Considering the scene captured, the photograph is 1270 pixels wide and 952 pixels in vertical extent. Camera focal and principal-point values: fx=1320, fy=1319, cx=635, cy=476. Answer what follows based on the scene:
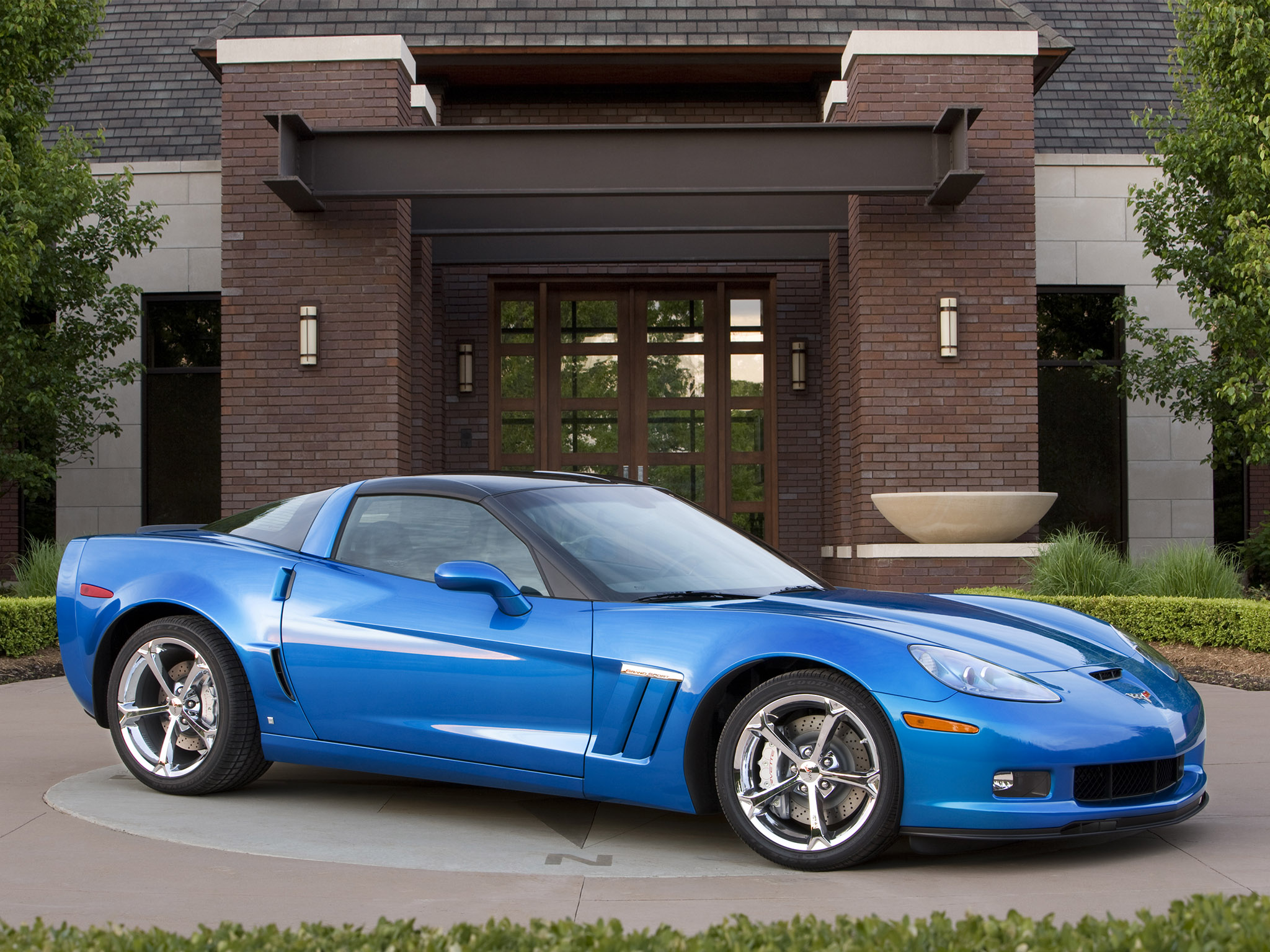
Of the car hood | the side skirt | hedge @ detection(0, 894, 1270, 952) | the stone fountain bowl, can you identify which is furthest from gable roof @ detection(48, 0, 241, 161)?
hedge @ detection(0, 894, 1270, 952)

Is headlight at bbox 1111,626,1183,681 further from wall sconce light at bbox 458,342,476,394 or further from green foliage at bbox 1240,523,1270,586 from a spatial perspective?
wall sconce light at bbox 458,342,476,394

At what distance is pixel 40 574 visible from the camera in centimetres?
1213

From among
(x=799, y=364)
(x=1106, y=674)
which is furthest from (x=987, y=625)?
(x=799, y=364)

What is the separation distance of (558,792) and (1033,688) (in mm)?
1572

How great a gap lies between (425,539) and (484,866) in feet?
4.38

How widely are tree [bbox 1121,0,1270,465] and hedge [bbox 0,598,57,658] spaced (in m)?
9.98

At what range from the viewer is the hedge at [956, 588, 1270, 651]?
377 inches

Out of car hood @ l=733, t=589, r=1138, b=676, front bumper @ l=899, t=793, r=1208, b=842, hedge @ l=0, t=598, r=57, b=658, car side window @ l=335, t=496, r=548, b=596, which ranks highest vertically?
car side window @ l=335, t=496, r=548, b=596

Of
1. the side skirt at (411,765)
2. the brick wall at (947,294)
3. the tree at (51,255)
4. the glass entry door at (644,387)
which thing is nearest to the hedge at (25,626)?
the tree at (51,255)

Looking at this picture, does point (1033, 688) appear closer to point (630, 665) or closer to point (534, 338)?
point (630, 665)

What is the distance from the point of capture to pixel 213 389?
15.7 meters

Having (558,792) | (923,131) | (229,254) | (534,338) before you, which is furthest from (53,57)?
(558,792)

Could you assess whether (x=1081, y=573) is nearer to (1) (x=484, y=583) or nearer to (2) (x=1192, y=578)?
(2) (x=1192, y=578)

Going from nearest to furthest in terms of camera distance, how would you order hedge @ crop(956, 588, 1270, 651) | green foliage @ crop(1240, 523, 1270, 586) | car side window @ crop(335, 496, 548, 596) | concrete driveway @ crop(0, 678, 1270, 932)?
1. concrete driveway @ crop(0, 678, 1270, 932)
2. car side window @ crop(335, 496, 548, 596)
3. hedge @ crop(956, 588, 1270, 651)
4. green foliage @ crop(1240, 523, 1270, 586)
